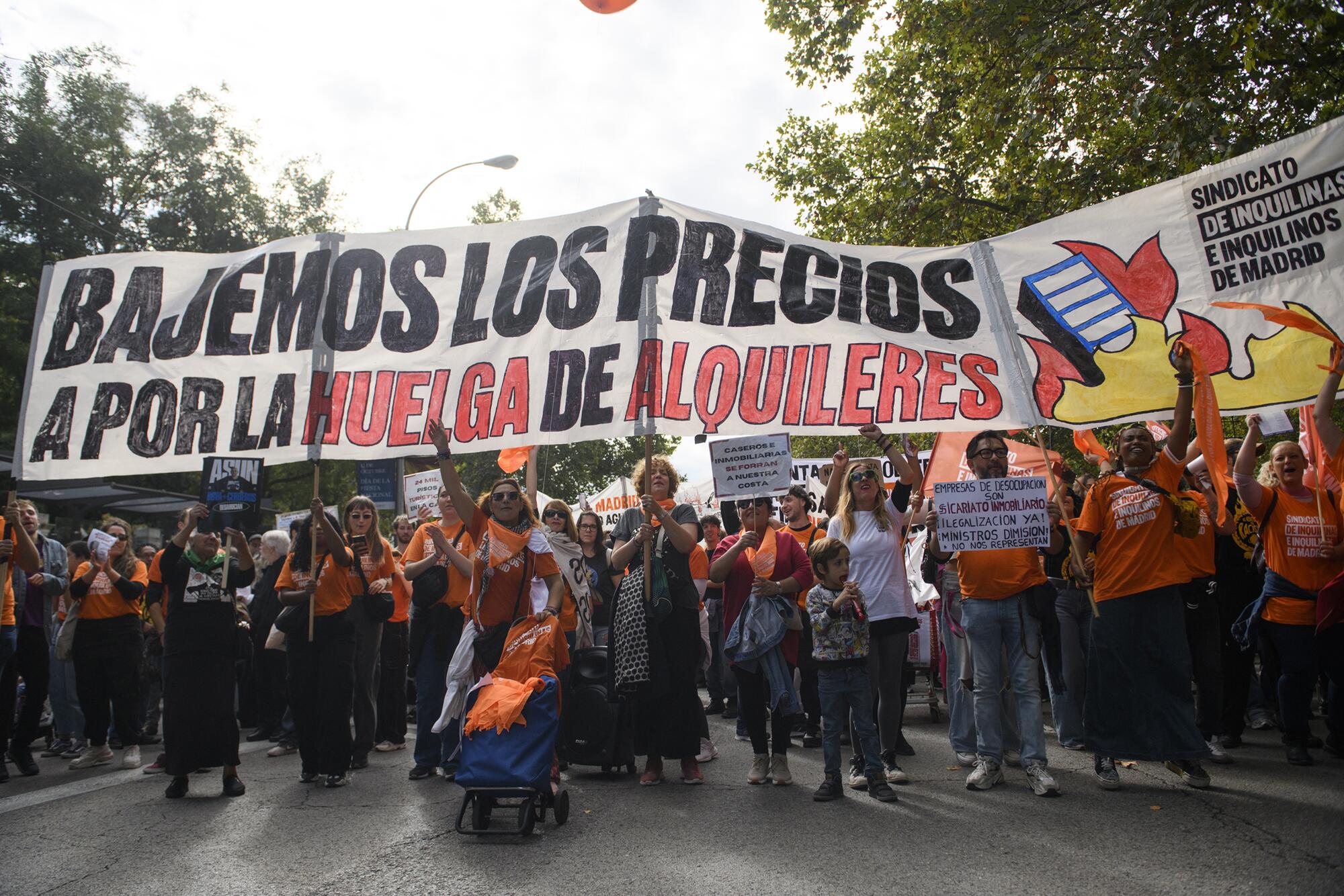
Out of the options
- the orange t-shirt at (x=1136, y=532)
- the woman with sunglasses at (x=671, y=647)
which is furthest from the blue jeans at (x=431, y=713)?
the orange t-shirt at (x=1136, y=532)

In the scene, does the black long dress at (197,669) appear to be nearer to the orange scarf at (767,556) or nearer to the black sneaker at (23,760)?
the black sneaker at (23,760)

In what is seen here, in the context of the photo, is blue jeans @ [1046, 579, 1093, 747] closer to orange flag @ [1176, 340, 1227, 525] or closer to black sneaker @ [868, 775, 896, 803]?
orange flag @ [1176, 340, 1227, 525]

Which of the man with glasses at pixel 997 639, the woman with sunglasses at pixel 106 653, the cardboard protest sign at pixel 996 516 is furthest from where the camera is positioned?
the woman with sunglasses at pixel 106 653

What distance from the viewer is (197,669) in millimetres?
6812

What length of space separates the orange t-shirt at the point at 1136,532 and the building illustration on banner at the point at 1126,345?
394mm

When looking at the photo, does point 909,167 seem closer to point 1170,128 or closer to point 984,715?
point 1170,128

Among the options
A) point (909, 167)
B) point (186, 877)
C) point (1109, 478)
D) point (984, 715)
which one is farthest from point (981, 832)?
point (909, 167)

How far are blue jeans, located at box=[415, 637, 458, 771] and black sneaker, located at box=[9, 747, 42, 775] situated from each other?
3063 mm

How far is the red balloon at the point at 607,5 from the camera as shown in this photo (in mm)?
6508

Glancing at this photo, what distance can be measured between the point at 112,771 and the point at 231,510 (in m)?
2.98

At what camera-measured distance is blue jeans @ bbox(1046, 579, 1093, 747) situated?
24.3 ft

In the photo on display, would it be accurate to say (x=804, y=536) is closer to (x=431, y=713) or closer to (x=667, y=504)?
(x=667, y=504)

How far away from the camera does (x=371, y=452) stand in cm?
677

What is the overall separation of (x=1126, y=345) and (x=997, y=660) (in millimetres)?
2030
